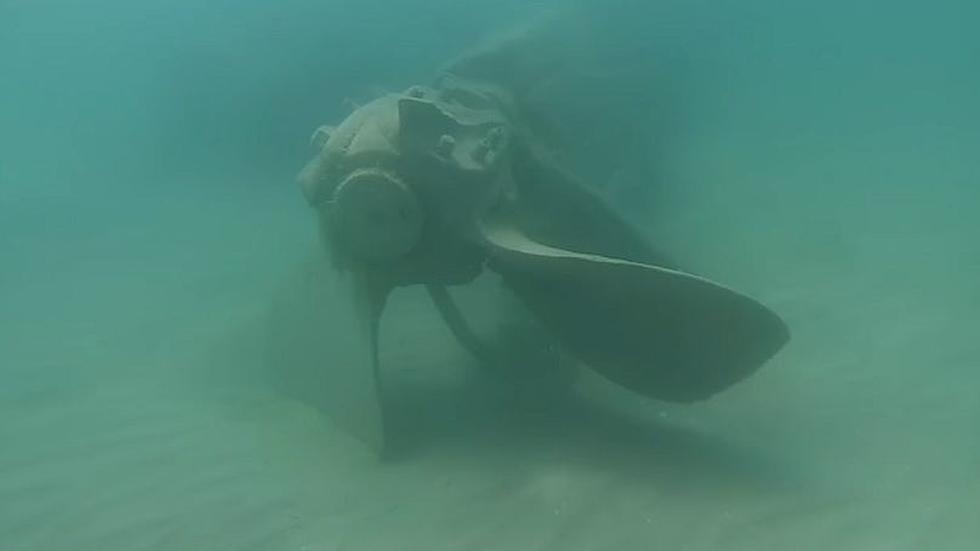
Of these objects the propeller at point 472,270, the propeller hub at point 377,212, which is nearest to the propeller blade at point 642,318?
the propeller at point 472,270

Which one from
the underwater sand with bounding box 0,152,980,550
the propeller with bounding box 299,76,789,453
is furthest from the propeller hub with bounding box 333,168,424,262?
the underwater sand with bounding box 0,152,980,550

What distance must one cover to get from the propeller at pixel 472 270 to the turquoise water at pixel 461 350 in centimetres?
42

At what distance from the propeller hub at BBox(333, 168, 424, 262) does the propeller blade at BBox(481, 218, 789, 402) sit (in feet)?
1.35

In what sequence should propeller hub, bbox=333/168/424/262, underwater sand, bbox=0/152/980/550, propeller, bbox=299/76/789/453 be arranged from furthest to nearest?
propeller hub, bbox=333/168/424/262, propeller, bbox=299/76/789/453, underwater sand, bbox=0/152/980/550

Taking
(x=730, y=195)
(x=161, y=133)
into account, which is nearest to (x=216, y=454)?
(x=730, y=195)

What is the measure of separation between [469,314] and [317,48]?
31.3ft

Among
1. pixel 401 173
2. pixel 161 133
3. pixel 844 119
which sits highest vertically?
pixel 401 173

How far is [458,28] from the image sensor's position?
15.0m

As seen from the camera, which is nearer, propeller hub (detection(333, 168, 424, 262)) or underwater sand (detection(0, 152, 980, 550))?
underwater sand (detection(0, 152, 980, 550))

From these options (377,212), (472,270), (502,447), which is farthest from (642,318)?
(377,212)

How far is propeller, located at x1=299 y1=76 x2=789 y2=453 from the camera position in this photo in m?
4.84

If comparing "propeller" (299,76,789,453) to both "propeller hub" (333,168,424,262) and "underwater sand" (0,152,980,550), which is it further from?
"underwater sand" (0,152,980,550)

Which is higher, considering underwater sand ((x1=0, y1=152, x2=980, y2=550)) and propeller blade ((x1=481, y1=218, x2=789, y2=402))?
propeller blade ((x1=481, y1=218, x2=789, y2=402))

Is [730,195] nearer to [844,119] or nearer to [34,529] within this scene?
[844,119]
